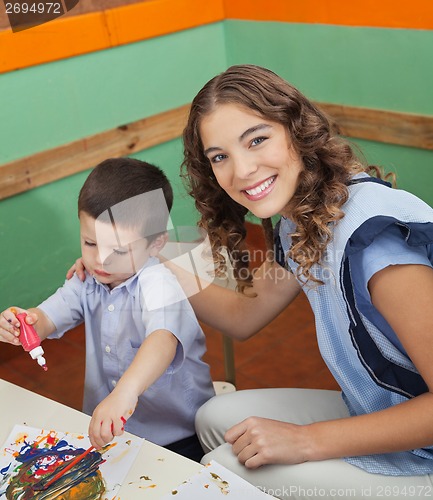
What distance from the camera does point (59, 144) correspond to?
8.80ft

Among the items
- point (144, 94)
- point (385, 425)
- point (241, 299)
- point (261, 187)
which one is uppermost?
point (261, 187)

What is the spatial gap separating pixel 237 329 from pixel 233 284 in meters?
0.11

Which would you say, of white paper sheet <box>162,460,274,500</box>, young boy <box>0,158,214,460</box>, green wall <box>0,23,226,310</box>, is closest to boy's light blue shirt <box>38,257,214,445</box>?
young boy <box>0,158,214,460</box>

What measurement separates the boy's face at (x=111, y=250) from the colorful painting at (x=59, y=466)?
0.36 metres

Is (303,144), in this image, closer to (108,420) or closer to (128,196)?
(128,196)

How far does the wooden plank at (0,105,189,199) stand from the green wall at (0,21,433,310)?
3 cm

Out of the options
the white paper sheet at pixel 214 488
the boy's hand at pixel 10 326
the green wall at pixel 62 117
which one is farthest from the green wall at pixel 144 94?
the white paper sheet at pixel 214 488

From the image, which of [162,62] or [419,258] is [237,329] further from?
[162,62]

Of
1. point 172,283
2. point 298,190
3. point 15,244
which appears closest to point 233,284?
point 172,283

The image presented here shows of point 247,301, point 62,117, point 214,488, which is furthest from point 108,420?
point 62,117

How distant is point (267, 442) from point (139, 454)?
0.21m

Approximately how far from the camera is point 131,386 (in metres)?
1.19

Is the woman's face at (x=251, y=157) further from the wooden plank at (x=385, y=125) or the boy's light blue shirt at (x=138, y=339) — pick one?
the wooden plank at (x=385, y=125)

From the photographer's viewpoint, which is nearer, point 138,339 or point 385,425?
point 385,425
